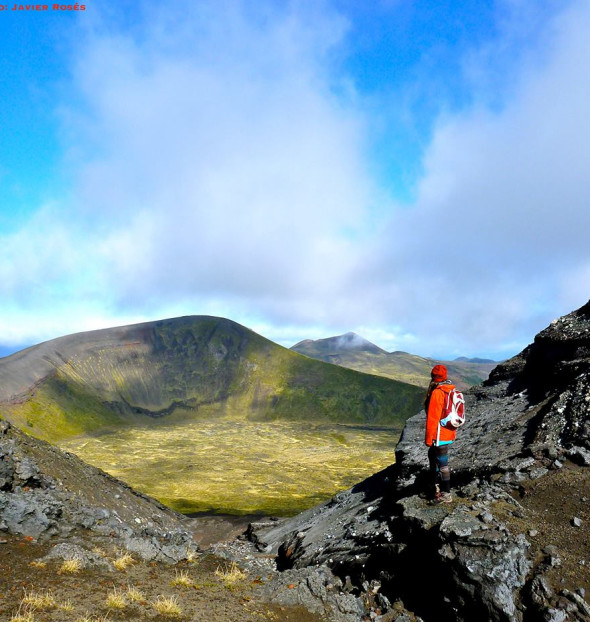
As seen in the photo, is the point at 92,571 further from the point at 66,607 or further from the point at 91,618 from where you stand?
the point at 91,618

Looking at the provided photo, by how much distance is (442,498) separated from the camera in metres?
14.2

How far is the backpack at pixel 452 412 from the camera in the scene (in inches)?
506

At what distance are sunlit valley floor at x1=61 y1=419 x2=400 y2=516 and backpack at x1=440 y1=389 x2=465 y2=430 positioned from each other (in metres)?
49.7

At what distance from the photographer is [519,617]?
962cm

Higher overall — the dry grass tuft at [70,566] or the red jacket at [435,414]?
the red jacket at [435,414]

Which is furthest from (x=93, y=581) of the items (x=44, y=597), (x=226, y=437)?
(x=226, y=437)

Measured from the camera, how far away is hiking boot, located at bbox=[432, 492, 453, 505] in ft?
45.9

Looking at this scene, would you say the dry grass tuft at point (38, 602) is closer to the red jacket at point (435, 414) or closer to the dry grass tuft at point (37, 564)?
the dry grass tuft at point (37, 564)

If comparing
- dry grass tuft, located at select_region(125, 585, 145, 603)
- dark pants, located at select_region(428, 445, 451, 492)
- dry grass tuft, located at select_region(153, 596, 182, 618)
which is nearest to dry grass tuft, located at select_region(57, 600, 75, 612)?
dry grass tuft, located at select_region(125, 585, 145, 603)

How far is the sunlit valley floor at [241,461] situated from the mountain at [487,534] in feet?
135

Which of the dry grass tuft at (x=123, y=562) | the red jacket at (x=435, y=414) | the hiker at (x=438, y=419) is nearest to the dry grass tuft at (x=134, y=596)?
the dry grass tuft at (x=123, y=562)

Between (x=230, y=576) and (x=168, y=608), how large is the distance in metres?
4.00

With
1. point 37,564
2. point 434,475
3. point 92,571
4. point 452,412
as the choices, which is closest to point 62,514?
point 37,564

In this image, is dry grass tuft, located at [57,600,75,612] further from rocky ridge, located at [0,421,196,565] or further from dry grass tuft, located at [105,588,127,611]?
rocky ridge, located at [0,421,196,565]
